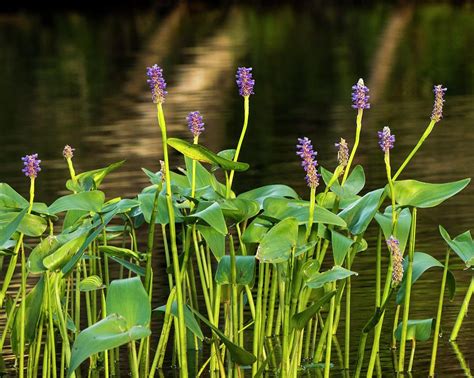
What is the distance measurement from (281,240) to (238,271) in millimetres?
271

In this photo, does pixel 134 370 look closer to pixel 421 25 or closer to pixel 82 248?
pixel 82 248

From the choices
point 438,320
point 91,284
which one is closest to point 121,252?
point 91,284

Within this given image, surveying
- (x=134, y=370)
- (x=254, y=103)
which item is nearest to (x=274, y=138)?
(x=254, y=103)

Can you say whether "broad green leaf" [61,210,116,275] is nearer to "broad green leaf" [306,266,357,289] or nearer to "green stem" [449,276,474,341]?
"broad green leaf" [306,266,357,289]

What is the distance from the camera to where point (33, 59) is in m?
19.4

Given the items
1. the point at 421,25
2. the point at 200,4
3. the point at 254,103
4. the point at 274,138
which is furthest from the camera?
the point at 200,4

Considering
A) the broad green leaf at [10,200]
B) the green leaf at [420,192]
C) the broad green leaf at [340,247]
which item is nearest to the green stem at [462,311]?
the green leaf at [420,192]

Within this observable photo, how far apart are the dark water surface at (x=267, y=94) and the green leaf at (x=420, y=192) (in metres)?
0.65

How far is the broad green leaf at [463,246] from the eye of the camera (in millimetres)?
3863

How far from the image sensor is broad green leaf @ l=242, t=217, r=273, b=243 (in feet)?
12.6

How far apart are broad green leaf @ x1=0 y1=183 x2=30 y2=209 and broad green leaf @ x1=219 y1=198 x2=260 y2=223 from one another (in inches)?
25.6

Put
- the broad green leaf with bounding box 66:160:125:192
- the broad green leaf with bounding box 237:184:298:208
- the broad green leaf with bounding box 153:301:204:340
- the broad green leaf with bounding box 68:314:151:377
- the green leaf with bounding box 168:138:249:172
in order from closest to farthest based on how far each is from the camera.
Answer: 1. the broad green leaf with bounding box 68:314:151:377
2. the green leaf with bounding box 168:138:249:172
3. the broad green leaf with bounding box 153:301:204:340
4. the broad green leaf with bounding box 237:184:298:208
5. the broad green leaf with bounding box 66:160:125:192

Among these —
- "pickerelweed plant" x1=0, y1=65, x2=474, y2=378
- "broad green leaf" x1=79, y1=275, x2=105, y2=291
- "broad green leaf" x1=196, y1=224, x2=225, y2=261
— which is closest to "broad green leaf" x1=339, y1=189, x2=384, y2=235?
"pickerelweed plant" x1=0, y1=65, x2=474, y2=378

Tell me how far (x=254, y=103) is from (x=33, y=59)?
22.6 feet
